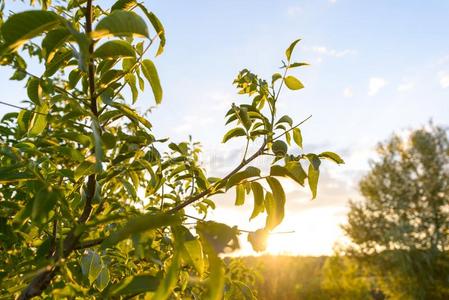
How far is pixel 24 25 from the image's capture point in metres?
0.69

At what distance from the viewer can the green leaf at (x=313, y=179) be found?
1.23 metres

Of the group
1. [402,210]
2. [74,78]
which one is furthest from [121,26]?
[402,210]

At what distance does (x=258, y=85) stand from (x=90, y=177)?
0.69m

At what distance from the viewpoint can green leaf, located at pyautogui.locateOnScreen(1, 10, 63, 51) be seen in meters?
0.68

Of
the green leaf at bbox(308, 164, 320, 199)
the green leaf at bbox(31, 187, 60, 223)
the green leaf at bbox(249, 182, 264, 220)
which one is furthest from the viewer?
the green leaf at bbox(308, 164, 320, 199)

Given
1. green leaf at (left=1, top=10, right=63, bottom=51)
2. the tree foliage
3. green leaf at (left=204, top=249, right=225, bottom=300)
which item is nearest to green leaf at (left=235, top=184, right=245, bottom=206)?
the tree foliage

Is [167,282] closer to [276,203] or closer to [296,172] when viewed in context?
[276,203]

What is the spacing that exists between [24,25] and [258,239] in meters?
0.59

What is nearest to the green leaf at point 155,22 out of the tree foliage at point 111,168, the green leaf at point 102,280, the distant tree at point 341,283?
the tree foliage at point 111,168

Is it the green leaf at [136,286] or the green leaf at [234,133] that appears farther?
the green leaf at [234,133]

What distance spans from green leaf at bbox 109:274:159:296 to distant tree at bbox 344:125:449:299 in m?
23.1

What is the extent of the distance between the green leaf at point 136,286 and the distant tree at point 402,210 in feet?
75.8

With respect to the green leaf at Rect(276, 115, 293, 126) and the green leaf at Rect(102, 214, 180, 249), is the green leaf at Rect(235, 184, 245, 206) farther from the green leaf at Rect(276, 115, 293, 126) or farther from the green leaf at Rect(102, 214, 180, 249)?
the green leaf at Rect(102, 214, 180, 249)

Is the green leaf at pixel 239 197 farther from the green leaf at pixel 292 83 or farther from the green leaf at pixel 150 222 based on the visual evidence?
the green leaf at pixel 150 222
